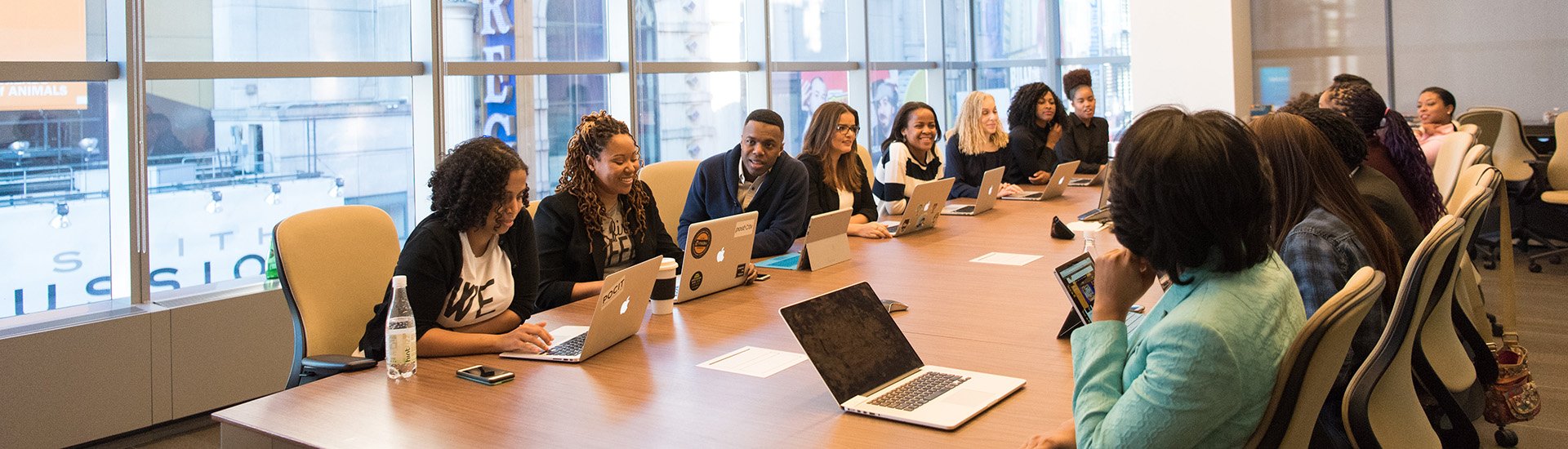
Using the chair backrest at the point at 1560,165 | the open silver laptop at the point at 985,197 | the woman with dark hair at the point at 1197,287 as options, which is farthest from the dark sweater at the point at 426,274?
the chair backrest at the point at 1560,165

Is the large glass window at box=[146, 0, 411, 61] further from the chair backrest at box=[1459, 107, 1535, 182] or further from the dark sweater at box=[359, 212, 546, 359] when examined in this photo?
the chair backrest at box=[1459, 107, 1535, 182]

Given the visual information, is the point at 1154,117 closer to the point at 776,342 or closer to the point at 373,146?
the point at 776,342

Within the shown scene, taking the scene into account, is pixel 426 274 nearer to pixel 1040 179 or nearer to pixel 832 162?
pixel 832 162

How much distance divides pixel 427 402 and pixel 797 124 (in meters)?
5.83

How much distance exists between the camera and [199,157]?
13.8ft

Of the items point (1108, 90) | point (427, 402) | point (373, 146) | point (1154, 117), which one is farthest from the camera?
point (1108, 90)

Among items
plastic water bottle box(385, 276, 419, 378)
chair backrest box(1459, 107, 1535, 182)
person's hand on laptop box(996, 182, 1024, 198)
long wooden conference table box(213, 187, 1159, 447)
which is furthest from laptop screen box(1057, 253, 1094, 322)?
chair backrest box(1459, 107, 1535, 182)

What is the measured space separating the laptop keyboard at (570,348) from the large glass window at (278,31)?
7.96 ft

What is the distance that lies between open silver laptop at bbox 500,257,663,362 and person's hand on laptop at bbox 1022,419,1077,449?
92 cm

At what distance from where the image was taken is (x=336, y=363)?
232 cm

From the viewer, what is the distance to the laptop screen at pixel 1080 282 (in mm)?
2340

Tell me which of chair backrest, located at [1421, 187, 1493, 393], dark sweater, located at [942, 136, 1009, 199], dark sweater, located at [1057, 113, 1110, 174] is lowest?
chair backrest, located at [1421, 187, 1493, 393]

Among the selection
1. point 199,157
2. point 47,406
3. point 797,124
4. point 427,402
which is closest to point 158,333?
point 47,406

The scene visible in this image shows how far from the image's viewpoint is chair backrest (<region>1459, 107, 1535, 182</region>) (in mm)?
6895
